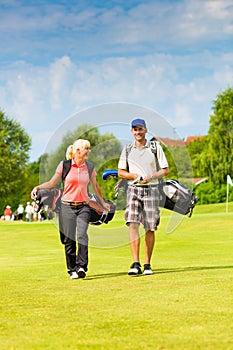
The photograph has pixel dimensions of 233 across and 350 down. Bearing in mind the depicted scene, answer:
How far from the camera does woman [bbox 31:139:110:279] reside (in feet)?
34.6

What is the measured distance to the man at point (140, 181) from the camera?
10461 millimetres

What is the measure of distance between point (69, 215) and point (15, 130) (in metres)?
80.2

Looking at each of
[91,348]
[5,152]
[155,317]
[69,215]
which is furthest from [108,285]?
[5,152]

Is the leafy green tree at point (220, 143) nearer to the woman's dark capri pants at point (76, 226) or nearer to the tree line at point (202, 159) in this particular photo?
the tree line at point (202, 159)

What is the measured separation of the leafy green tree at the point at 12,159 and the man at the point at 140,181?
74221 mm

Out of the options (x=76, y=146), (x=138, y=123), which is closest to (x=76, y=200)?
(x=76, y=146)

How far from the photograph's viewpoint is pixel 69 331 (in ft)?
20.0

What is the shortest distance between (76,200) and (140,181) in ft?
3.03

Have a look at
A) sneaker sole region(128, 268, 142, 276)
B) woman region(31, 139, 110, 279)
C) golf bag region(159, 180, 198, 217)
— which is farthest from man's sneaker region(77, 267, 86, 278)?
golf bag region(159, 180, 198, 217)

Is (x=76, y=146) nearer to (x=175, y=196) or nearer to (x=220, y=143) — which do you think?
(x=175, y=196)

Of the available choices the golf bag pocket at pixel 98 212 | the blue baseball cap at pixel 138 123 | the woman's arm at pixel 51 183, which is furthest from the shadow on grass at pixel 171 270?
the blue baseball cap at pixel 138 123

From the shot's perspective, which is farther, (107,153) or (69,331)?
(107,153)

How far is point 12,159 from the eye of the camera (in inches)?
3344

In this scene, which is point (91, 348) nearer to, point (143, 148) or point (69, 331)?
point (69, 331)
